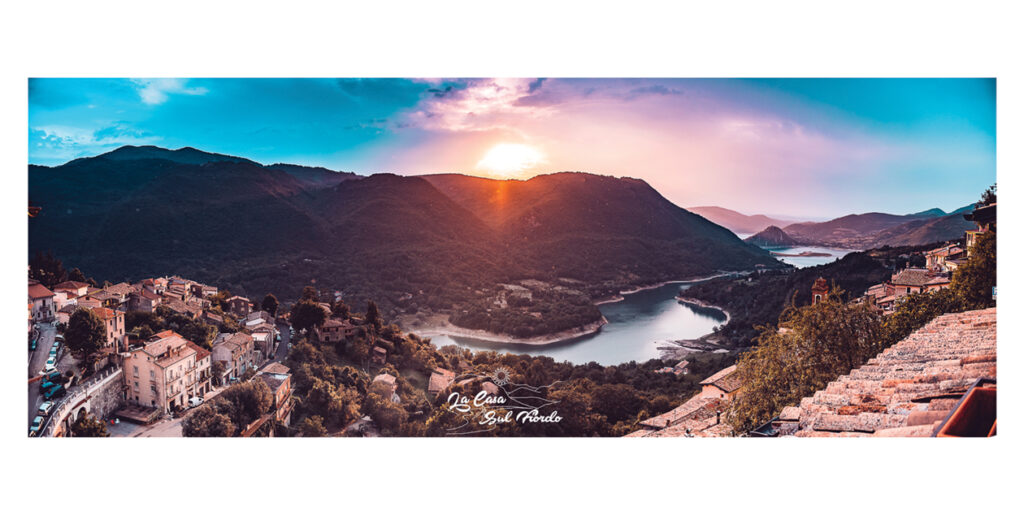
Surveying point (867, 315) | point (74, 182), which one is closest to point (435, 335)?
point (74, 182)

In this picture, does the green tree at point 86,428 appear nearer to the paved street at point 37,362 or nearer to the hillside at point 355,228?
the paved street at point 37,362

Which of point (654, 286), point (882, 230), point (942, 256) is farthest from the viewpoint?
point (654, 286)

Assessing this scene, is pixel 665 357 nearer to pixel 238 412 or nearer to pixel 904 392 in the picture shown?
pixel 904 392

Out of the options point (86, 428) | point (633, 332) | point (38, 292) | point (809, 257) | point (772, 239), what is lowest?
point (86, 428)

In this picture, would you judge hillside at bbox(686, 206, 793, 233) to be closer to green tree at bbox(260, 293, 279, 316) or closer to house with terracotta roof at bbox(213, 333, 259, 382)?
green tree at bbox(260, 293, 279, 316)

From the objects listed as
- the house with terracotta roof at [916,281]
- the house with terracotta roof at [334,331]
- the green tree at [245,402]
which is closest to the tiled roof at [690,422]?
the house with terracotta roof at [916,281]

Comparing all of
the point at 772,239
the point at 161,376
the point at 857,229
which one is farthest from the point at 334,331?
the point at 857,229

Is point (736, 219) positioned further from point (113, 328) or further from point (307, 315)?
point (113, 328)

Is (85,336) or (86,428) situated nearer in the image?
(86,428)
